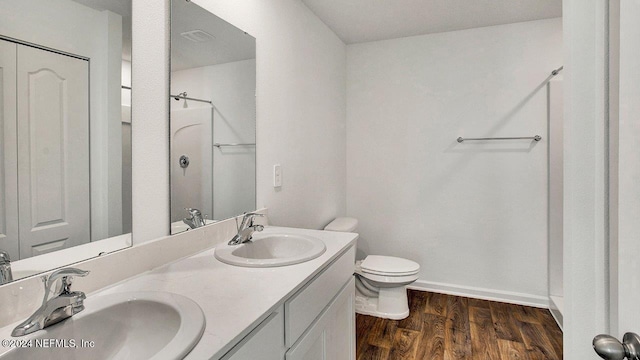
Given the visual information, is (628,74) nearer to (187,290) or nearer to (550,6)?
(187,290)

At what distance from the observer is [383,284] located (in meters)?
2.44

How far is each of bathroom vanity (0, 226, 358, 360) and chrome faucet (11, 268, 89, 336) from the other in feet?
0.08

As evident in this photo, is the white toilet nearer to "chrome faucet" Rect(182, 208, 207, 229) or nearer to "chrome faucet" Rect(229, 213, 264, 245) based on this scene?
"chrome faucet" Rect(229, 213, 264, 245)

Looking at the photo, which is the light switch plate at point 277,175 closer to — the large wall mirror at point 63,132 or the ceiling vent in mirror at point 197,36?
the ceiling vent in mirror at point 197,36

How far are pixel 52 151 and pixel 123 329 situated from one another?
1.69ft

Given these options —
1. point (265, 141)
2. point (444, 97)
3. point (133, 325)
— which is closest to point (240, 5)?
point (265, 141)

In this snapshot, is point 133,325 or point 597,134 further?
point 133,325

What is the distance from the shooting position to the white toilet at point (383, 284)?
239 cm

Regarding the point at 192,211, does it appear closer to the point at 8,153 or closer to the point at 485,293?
the point at 8,153

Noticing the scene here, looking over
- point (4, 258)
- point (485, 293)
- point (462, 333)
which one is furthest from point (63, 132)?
point (485, 293)

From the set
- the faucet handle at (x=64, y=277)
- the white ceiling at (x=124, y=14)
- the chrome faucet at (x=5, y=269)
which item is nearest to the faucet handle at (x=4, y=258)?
the chrome faucet at (x=5, y=269)

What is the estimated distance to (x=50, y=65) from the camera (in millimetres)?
881

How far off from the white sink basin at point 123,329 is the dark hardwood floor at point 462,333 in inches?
60.1

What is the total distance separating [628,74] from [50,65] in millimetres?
1278
